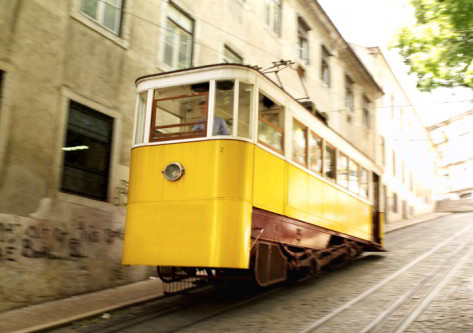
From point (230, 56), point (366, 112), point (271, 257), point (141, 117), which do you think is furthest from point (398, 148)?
point (141, 117)

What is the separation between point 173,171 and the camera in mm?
6965

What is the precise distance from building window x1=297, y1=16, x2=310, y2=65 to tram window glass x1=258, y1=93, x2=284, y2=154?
38.6 feet

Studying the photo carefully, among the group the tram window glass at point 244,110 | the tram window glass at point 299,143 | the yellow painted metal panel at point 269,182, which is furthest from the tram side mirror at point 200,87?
the tram window glass at point 299,143

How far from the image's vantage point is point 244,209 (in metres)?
6.68

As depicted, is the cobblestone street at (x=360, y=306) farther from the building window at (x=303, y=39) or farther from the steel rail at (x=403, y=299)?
the building window at (x=303, y=39)

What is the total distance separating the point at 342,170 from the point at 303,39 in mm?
10335

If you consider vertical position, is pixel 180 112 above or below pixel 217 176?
above

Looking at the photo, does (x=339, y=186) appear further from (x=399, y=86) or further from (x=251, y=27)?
(x=399, y=86)

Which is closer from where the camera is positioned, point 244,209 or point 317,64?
point 244,209

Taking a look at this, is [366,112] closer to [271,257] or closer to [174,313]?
[271,257]

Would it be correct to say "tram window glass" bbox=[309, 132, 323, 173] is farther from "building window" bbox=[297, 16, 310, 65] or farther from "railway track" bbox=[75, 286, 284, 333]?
"building window" bbox=[297, 16, 310, 65]

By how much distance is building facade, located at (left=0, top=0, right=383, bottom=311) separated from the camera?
7.35 metres

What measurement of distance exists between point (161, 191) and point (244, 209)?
1268 millimetres

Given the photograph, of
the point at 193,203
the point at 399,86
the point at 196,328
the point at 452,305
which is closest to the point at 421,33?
the point at 452,305
